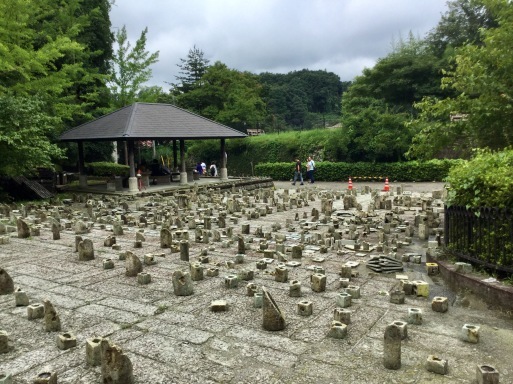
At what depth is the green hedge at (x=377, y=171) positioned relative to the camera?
24984mm

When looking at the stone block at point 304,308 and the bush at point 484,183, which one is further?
the bush at point 484,183

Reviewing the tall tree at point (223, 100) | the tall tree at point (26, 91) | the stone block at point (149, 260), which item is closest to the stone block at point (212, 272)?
the stone block at point (149, 260)

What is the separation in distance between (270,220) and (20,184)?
11500mm

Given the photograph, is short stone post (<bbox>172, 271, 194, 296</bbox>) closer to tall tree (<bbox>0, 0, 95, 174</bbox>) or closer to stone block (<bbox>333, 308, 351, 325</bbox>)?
stone block (<bbox>333, 308, 351, 325</bbox>)

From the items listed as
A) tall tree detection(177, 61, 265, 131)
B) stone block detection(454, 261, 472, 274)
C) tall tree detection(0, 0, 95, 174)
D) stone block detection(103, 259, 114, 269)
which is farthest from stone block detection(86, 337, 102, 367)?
tall tree detection(177, 61, 265, 131)

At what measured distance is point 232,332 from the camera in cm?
434

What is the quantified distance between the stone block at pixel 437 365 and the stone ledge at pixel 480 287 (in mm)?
1594

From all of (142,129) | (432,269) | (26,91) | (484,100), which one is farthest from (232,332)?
(26,91)

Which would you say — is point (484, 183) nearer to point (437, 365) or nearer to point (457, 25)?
point (437, 365)

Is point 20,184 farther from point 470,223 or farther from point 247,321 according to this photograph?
point 470,223

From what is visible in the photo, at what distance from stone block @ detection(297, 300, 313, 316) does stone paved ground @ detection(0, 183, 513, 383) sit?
0.06 metres

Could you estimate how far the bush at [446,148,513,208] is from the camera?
5.19m

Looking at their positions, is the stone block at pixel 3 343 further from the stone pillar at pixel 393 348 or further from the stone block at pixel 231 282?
the stone pillar at pixel 393 348

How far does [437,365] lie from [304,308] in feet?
5.19
